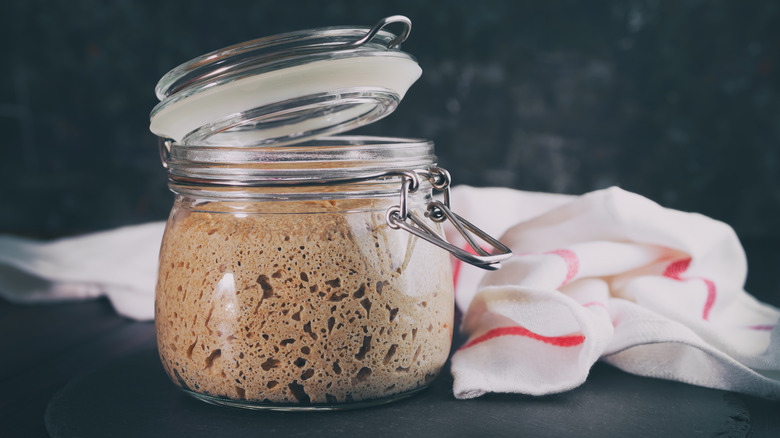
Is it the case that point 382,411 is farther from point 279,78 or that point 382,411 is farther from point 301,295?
point 279,78

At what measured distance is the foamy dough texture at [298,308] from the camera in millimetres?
565

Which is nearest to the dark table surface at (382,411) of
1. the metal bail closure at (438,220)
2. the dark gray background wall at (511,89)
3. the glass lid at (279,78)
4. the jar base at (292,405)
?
the jar base at (292,405)

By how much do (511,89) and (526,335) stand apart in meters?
1.25

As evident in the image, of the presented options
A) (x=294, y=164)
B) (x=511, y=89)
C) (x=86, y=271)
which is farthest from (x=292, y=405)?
(x=511, y=89)

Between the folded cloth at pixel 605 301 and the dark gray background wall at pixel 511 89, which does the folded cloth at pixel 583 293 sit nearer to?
the folded cloth at pixel 605 301

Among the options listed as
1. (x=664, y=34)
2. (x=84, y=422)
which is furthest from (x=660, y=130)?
(x=84, y=422)

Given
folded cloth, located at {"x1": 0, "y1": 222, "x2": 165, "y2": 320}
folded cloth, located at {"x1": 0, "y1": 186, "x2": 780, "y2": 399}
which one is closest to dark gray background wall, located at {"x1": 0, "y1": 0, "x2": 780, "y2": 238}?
folded cloth, located at {"x1": 0, "y1": 222, "x2": 165, "y2": 320}

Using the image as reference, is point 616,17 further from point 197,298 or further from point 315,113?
point 197,298

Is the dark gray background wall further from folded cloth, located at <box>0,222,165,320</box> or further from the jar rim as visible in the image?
the jar rim

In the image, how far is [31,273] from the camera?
109 cm

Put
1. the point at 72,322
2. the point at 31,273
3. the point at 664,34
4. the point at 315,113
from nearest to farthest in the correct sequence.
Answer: the point at 315,113 → the point at 72,322 → the point at 31,273 → the point at 664,34

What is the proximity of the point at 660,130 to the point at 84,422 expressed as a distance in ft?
5.28

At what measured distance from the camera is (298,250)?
1.86ft

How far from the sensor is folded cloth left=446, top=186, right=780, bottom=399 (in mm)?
680
